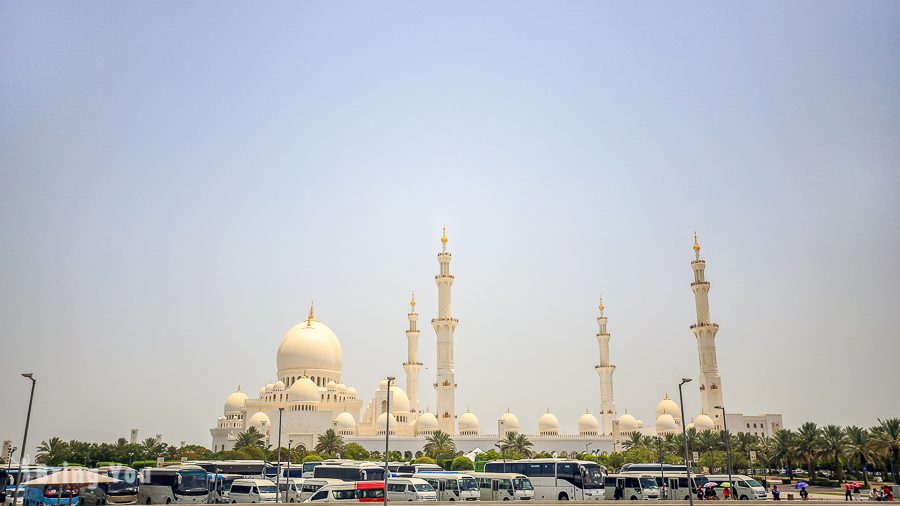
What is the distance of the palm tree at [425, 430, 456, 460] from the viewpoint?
6625 cm

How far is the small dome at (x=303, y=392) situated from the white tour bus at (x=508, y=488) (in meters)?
41.1

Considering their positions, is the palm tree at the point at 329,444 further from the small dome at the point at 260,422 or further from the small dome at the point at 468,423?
the small dome at the point at 468,423

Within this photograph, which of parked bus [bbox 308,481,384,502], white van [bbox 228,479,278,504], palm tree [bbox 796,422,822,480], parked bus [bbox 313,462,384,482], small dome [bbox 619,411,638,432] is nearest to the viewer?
parked bus [bbox 308,481,384,502]

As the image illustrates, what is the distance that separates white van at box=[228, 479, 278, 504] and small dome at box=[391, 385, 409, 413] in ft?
149

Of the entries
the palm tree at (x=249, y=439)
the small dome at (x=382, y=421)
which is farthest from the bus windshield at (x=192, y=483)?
the small dome at (x=382, y=421)

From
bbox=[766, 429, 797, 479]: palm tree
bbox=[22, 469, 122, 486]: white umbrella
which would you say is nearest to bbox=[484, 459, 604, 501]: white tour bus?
bbox=[22, 469, 122, 486]: white umbrella

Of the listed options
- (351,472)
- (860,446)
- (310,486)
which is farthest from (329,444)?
(860,446)

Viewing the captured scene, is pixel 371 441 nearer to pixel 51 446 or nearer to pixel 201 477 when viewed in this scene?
pixel 51 446

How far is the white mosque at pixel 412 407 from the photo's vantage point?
2840 inches

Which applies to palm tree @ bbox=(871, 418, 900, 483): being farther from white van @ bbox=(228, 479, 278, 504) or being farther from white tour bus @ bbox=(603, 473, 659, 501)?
white van @ bbox=(228, 479, 278, 504)

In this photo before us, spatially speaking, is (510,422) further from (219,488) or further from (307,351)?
(219,488)

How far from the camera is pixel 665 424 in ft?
269

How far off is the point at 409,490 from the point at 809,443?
102ft

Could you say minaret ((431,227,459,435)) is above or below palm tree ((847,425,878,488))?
above
